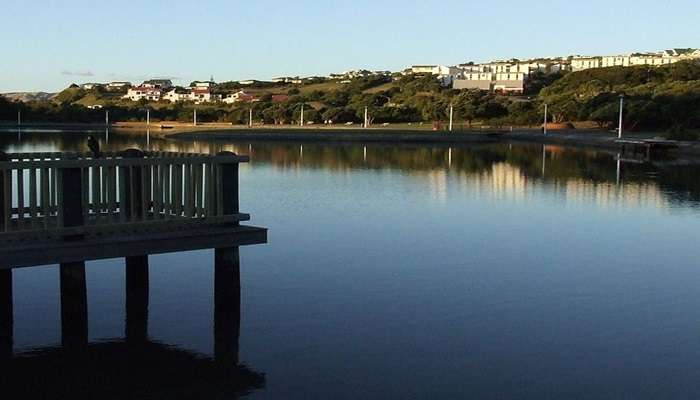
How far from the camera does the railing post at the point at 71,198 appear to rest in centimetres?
996

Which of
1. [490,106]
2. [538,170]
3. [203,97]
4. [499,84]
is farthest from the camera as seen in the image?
[203,97]

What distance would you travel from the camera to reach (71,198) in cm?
1002

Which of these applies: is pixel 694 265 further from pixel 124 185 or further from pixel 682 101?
pixel 682 101

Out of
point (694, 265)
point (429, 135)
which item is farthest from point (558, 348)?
point (429, 135)

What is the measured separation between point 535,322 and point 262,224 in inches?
402

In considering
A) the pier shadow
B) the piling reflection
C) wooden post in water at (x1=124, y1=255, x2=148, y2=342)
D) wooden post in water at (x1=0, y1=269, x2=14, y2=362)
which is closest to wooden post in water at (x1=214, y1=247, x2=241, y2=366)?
the piling reflection

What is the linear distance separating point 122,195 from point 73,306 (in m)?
1.42

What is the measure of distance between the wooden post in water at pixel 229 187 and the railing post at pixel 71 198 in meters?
1.74

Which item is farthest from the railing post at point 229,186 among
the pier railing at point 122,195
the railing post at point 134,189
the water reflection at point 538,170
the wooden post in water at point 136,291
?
Answer: the water reflection at point 538,170

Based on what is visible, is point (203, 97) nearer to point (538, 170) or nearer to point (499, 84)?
point (499, 84)

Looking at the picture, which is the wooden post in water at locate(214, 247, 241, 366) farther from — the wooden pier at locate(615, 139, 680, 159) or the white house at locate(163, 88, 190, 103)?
the white house at locate(163, 88, 190, 103)

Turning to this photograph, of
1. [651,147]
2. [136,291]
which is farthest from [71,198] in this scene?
[651,147]

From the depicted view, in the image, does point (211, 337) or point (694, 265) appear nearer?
point (211, 337)

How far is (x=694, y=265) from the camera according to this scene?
15766 millimetres
